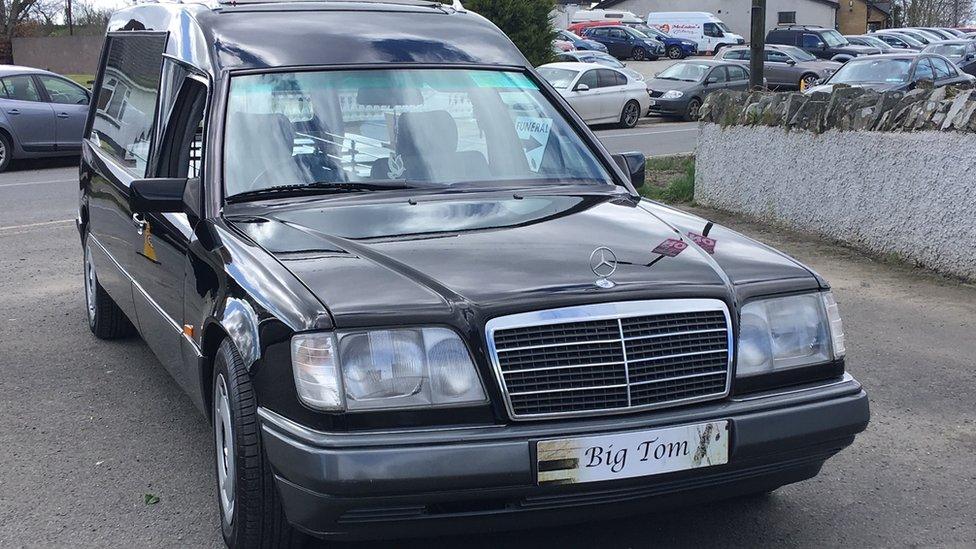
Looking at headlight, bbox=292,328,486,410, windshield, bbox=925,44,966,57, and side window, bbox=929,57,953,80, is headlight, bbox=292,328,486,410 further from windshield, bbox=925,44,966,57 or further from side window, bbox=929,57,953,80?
windshield, bbox=925,44,966,57

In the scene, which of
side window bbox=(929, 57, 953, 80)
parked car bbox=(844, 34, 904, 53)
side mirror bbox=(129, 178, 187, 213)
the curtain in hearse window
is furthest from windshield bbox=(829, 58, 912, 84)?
parked car bbox=(844, 34, 904, 53)

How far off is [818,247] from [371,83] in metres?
6.10

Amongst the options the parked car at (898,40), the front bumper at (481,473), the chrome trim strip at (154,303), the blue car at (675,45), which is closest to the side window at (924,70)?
the chrome trim strip at (154,303)

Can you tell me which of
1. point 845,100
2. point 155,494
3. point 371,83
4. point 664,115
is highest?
point 371,83

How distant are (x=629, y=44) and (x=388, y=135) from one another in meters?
50.2

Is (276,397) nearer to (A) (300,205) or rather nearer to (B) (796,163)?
(A) (300,205)

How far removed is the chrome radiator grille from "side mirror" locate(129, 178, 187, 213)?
1633 millimetres

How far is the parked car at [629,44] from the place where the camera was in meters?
53.1

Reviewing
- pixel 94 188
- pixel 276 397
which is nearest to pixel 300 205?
pixel 276 397

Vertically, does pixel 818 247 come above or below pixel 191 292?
below

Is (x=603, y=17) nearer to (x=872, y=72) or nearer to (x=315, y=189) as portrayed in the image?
(x=872, y=72)

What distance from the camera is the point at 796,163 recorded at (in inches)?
410

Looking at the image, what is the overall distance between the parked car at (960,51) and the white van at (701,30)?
2066cm

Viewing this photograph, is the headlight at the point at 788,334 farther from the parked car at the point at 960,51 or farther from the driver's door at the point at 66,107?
the parked car at the point at 960,51
